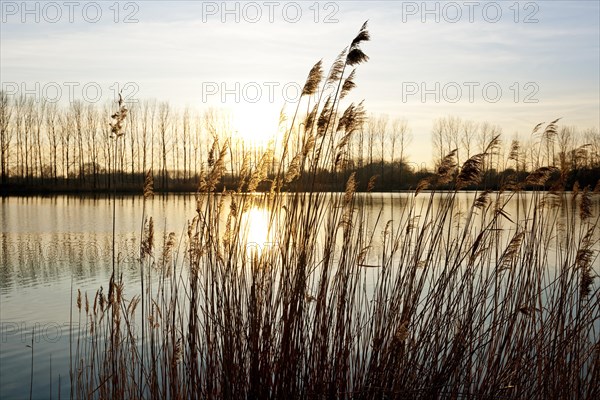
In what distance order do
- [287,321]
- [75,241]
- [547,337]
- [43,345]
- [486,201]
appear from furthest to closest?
1. [75,241]
2. [43,345]
3. [547,337]
4. [486,201]
5. [287,321]

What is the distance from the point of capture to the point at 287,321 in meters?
2.94

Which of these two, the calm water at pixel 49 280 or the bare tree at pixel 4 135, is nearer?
the calm water at pixel 49 280

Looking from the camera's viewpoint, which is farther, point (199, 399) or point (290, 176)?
point (199, 399)

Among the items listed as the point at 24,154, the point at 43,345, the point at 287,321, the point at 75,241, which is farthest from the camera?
the point at 24,154

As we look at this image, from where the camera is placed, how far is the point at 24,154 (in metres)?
53.8

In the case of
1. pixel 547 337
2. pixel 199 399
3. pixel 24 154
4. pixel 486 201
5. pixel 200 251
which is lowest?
pixel 199 399

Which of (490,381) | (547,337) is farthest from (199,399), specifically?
(547,337)

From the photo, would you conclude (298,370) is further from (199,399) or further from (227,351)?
(199,399)

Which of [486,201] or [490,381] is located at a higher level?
[486,201]

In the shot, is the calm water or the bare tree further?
the bare tree

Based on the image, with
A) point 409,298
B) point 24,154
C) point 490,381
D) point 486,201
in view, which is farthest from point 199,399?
point 24,154

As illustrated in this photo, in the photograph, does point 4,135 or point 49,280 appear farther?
point 4,135

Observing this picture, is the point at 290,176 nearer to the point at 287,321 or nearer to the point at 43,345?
the point at 287,321

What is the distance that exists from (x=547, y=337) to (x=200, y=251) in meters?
2.26
